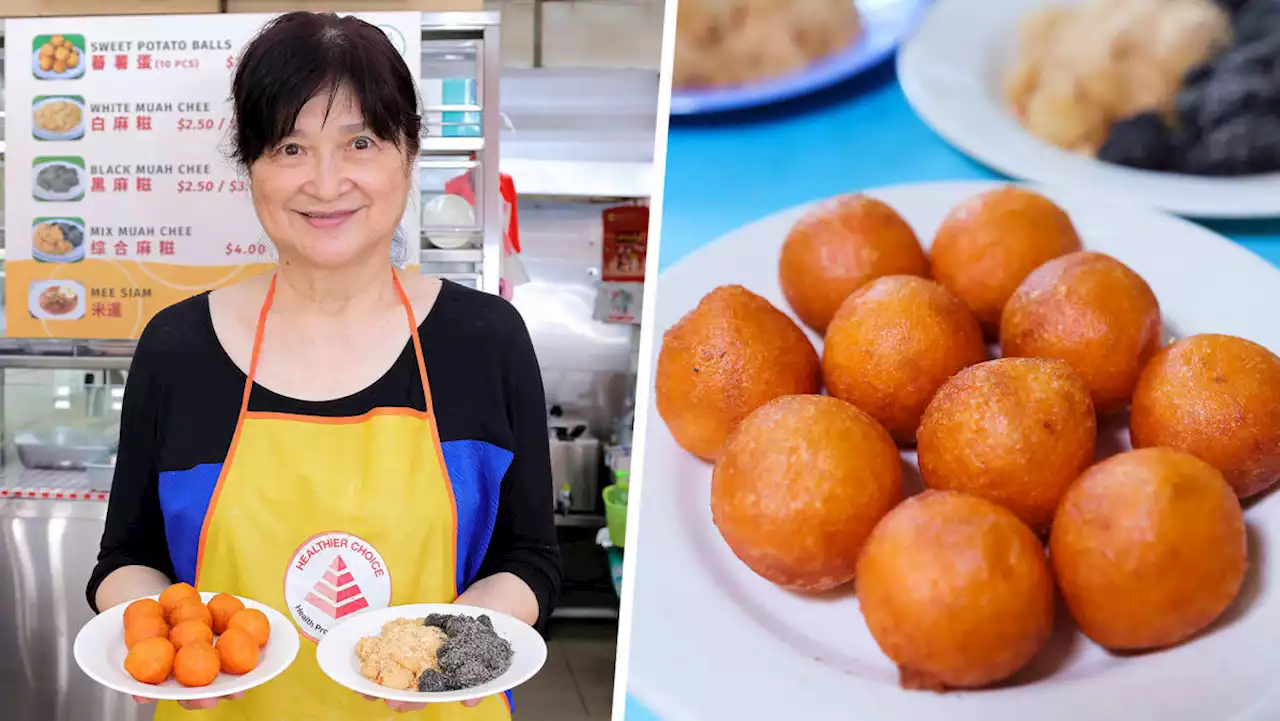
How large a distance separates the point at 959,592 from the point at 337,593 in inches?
42.1

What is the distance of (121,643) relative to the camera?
124 cm

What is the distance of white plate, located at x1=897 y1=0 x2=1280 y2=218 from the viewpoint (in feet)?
2.48

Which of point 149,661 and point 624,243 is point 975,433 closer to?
point 149,661

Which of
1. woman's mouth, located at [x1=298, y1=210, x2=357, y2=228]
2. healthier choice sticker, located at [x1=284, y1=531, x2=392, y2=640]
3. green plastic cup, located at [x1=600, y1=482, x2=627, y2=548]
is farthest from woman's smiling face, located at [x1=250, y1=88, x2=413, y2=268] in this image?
green plastic cup, located at [x1=600, y1=482, x2=627, y2=548]

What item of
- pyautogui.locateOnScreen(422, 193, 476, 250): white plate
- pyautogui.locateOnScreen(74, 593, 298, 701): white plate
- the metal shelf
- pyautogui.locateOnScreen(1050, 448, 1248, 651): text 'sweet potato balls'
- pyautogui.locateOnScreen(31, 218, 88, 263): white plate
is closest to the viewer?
pyautogui.locateOnScreen(1050, 448, 1248, 651): text 'sweet potato balls'

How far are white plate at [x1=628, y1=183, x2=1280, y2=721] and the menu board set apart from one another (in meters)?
1.65

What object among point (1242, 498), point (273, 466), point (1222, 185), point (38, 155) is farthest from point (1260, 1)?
point (38, 155)

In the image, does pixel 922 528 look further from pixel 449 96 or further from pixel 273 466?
pixel 449 96

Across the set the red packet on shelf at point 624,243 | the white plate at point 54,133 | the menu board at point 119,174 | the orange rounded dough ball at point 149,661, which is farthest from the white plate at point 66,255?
the red packet on shelf at point 624,243

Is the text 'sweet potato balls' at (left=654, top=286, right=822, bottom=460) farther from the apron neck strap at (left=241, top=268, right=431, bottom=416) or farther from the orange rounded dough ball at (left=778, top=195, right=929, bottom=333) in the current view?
the apron neck strap at (left=241, top=268, right=431, bottom=416)

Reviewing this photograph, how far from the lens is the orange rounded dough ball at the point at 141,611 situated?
47.9 inches

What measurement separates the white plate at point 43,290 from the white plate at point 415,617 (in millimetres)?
1493

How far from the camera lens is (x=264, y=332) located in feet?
4.72

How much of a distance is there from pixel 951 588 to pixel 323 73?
1134mm
